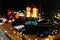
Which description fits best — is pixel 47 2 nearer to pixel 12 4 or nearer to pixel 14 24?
pixel 12 4

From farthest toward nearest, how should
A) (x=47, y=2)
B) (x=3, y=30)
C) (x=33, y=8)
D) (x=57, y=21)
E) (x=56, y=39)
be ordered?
(x=47, y=2), (x=33, y=8), (x=57, y=21), (x=3, y=30), (x=56, y=39)

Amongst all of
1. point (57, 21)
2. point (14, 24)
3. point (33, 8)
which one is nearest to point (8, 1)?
point (33, 8)

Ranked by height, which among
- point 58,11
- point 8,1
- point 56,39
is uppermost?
point 8,1

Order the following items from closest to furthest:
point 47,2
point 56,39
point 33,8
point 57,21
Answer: point 56,39 < point 57,21 < point 33,8 < point 47,2

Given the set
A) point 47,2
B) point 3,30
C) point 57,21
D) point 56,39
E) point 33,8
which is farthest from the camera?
point 47,2

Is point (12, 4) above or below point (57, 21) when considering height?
above

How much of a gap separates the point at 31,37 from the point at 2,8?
783 mm

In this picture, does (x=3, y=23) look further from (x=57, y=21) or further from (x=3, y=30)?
(x=57, y=21)

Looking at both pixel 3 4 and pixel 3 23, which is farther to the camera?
pixel 3 4

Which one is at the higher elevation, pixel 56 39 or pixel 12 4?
pixel 12 4

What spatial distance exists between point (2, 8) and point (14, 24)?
51 cm

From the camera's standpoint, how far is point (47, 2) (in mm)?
1811

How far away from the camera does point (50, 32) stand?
125 cm

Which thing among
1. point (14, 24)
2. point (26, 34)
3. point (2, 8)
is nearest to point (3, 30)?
point (14, 24)
